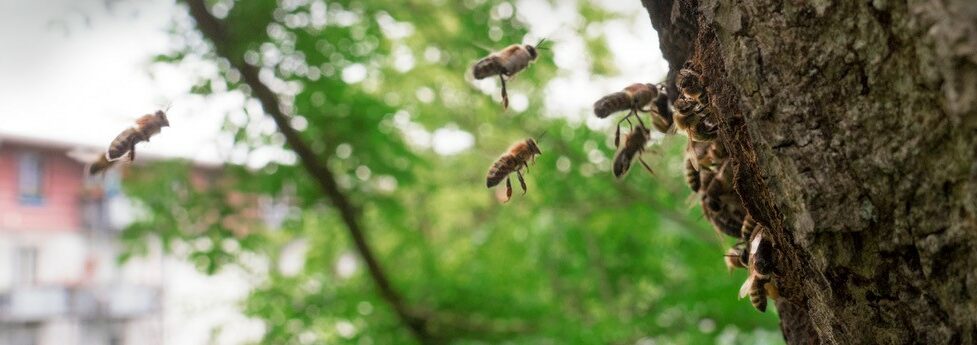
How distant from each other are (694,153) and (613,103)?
30cm

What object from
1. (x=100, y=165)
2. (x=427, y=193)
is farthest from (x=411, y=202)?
(x=100, y=165)

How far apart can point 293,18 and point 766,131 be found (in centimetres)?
398

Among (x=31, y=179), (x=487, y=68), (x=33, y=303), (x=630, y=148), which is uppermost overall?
(x=31, y=179)

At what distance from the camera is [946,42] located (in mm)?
768

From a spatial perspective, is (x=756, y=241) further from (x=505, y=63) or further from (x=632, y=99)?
(x=505, y=63)

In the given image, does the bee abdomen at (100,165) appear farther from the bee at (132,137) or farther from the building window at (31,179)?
the building window at (31,179)

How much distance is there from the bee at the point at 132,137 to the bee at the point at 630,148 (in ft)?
3.70

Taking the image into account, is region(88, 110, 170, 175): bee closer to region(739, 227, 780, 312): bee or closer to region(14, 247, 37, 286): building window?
region(739, 227, 780, 312): bee

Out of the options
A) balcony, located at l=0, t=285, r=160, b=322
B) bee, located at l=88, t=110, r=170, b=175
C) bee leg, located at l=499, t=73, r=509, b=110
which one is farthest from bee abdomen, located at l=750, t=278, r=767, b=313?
balcony, located at l=0, t=285, r=160, b=322

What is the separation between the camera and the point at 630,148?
1772 millimetres

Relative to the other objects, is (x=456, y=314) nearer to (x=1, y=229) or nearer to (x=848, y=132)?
(x=848, y=132)

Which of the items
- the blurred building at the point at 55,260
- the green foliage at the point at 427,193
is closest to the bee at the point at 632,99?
the green foliage at the point at 427,193

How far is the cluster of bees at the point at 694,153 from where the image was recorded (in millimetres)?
1329

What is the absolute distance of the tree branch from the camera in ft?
14.1
